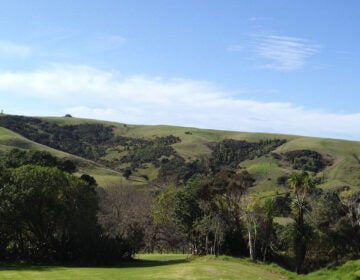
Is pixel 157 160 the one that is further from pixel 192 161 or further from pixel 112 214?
pixel 112 214

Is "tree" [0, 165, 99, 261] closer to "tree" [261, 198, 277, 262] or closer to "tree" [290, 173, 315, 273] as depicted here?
"tree" [261, 198, 277, 262]

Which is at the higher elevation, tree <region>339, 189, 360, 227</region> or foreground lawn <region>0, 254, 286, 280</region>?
tree <region>339, 189, 360, 227</region>

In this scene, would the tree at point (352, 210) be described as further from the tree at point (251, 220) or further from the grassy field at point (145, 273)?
the grassy field at point (145, 273)

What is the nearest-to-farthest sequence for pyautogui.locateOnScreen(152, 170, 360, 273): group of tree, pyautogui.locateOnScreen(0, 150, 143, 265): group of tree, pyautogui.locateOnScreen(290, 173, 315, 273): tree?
1. pyautogui.locateOnScreen(0, 150, 143, 265): group of tree
2. pyautogui.locateOnScreen(290, 173, 315, 273): tree
3. pyautogui.locateOnScreen(152, 170, 360, 273): group of tree

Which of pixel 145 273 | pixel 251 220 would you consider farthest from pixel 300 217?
pixel 145 273

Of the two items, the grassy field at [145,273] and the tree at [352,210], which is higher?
the tree at [352,210]

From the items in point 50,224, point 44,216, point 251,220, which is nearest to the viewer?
point 44,216

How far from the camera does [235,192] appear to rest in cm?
5519

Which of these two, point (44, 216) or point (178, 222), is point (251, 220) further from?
point (44, 216)

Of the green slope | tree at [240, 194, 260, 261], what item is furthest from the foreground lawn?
the green slope

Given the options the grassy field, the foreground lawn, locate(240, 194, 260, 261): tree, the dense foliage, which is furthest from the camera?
locate(240, 194, 260, 261): tree

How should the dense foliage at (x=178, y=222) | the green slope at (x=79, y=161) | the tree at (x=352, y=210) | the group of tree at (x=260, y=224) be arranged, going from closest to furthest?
the dense foliage at (x=178, y=222)
the group of tree at (x=260, y=224)
the tree at (x=352, y=210)
the green slope at (x=79, y=161)

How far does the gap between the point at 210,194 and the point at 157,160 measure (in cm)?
13371

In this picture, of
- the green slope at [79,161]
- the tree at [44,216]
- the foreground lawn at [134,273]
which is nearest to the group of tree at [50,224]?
the tree at [44,216]
